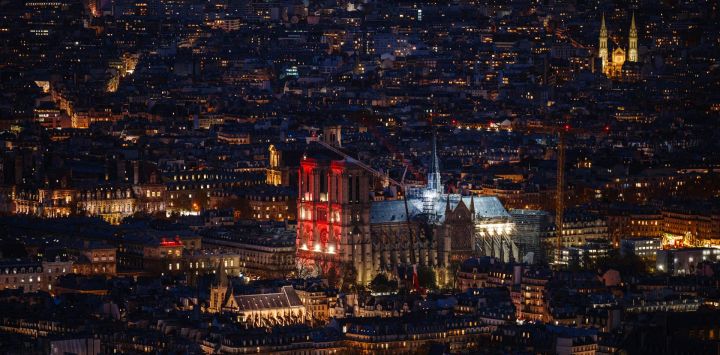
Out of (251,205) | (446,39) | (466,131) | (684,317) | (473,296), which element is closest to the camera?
(684,317)

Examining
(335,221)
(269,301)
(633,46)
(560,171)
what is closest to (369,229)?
(335,221)

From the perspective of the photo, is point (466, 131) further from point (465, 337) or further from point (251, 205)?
point (465, 337)

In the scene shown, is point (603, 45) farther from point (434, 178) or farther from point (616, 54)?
point (434, 178)

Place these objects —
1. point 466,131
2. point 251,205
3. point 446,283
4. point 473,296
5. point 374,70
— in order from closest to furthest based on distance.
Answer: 1. point 473,296
2. point 446,283
3. point 251,205
4. point 466,131
5. point 374,70

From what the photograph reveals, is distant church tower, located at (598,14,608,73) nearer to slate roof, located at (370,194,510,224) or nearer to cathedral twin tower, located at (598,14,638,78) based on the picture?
cathedral twin tower, located at (598,14,638,78)

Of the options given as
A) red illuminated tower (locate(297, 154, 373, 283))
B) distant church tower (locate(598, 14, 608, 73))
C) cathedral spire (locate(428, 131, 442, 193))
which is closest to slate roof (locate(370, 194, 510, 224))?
cathedral spire (locate(428, 131, 442, 193))

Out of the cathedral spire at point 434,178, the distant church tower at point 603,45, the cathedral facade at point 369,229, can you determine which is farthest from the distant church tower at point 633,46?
the cathedral facade at point 369,229

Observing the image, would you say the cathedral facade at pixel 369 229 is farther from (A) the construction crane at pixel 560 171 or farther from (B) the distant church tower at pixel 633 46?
(B) the distant church tower at pixel 633 46

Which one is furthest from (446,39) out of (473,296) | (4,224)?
(473,296)
